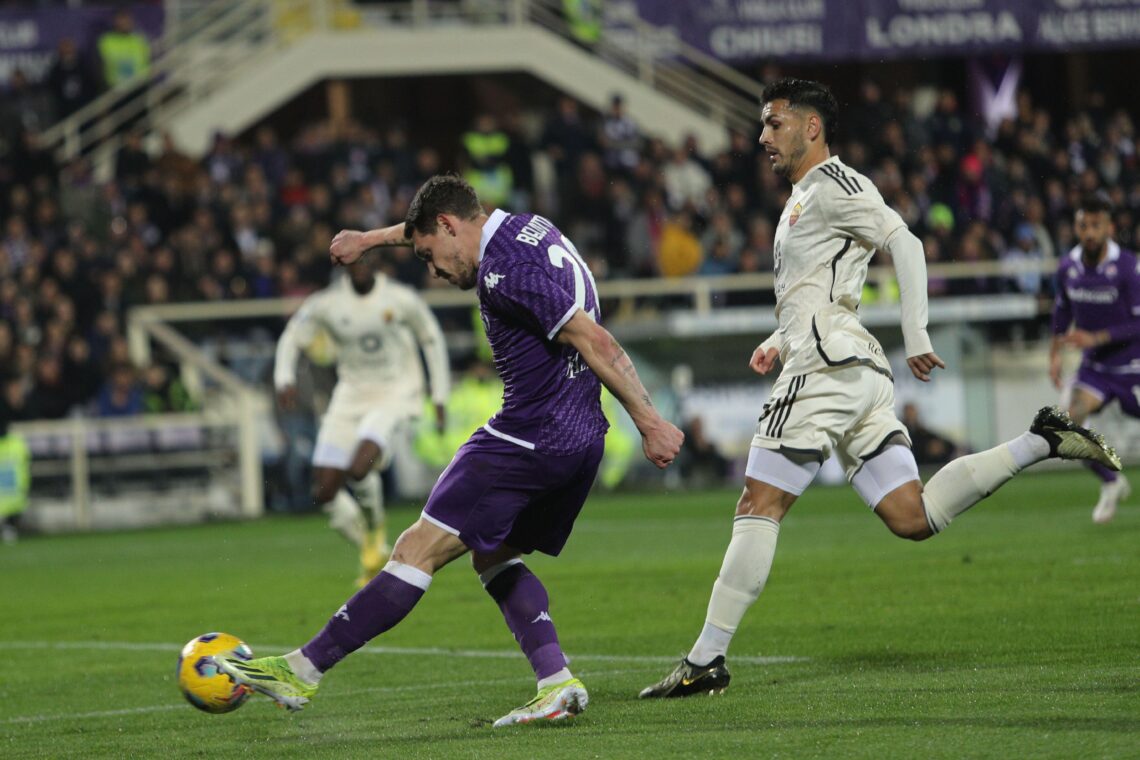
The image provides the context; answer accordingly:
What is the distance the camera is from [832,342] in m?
7.11

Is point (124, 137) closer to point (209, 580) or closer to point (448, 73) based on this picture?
point (448, 73)

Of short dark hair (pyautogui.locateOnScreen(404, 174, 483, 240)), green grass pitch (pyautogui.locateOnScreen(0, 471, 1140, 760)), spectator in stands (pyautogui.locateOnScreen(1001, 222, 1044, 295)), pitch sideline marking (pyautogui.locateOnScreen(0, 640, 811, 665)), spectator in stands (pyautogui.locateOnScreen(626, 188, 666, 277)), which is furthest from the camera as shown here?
spectator in stands (pyautogui.locateOnScreen(626, 188, 666, 277))

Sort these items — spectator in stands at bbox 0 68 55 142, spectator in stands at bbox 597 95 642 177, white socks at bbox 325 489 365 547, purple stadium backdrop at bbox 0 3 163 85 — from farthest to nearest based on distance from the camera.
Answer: purple stadium backdrop at bbox 0 3 163 85 → spectator in stands at bbox 0 68 55 142 → spectator in stands at bbox 597 95 642 177 → white socks at bbox 325 489 365 547

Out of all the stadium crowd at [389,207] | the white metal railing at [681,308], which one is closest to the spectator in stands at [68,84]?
the stadium crowd at [389,207]

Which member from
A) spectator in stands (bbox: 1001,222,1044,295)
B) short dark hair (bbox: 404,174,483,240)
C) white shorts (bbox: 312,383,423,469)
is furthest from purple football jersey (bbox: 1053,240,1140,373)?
spectator in stands (bbox: 1001,222,1044,295)

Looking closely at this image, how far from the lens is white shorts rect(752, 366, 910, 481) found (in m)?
7.05

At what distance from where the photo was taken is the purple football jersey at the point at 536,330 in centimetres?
625

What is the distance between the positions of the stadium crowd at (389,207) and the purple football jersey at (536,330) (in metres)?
15.2

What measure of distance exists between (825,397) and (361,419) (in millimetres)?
7263

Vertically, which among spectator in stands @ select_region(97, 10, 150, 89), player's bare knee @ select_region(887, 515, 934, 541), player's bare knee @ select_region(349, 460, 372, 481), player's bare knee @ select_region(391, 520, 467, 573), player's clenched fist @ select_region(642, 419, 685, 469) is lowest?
player's bare knee @ select_region(349, 460, 372, 481)

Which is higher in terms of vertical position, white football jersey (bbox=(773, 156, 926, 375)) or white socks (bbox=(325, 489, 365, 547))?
white football jersey (bbox=(773, 156, 926, 375))

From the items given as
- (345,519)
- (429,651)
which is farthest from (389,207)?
(429,651)

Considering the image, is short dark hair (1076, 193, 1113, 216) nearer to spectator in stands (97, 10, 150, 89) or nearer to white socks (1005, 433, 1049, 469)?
white socks (1005, 433, 1049, 469)

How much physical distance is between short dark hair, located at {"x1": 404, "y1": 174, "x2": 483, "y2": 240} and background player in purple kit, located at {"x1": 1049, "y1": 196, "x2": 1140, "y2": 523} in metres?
7.99
